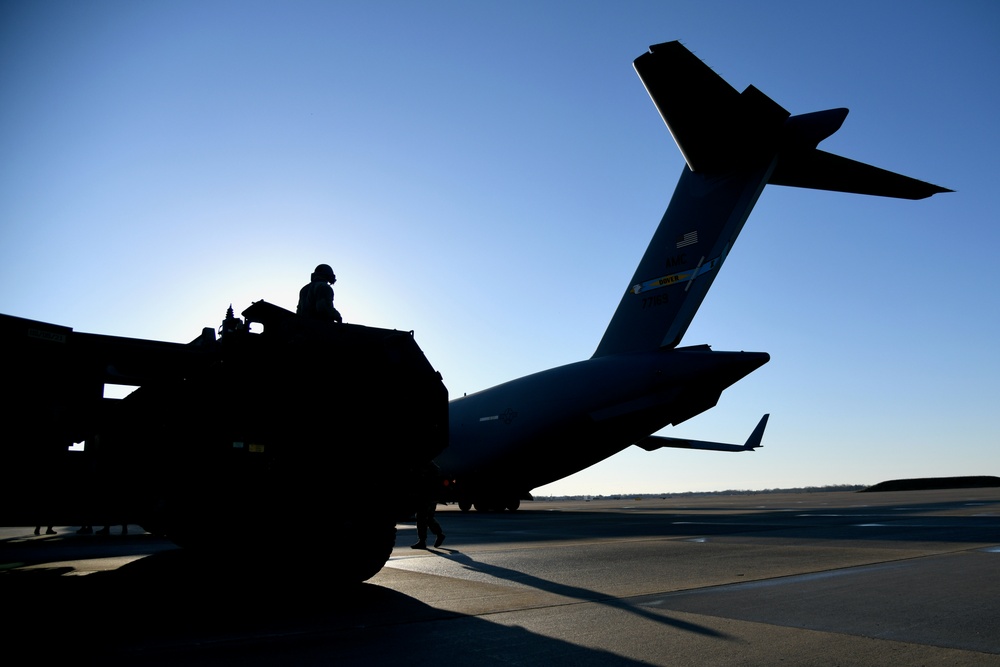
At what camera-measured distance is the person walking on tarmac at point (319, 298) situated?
7.09 metres

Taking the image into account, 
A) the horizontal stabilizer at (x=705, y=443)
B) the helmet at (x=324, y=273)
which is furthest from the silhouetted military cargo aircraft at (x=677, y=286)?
the helmet at (x=324, y=273)

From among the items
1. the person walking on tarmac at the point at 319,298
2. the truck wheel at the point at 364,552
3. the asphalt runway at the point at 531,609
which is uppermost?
the person walking on tarmac at the point at 319,298

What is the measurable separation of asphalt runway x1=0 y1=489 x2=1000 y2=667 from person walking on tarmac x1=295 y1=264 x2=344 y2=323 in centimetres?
222

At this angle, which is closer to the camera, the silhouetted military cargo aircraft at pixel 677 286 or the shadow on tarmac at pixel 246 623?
the shadow on tarmac at pixel 246 623

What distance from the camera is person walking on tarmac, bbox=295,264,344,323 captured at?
709 cm

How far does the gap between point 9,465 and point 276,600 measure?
2.49 meters

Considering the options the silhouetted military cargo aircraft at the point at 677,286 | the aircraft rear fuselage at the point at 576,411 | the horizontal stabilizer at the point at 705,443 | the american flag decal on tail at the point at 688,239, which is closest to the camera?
the aircraft rear fuselage at the point at 576,411

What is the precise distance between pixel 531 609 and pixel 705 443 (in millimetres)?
37176

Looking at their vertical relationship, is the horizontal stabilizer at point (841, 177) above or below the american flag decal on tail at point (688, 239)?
above

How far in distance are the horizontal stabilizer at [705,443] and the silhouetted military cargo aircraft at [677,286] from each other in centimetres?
397

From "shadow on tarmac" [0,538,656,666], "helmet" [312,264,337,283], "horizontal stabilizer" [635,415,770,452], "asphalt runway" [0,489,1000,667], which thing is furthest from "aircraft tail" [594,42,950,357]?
"shadow on tarmac" [0,538,656,666]

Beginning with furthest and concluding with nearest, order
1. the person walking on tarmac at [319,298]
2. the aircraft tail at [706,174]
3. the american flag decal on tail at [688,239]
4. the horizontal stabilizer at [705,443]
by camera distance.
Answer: the horizontal stabilizer at [705,443]
the american flag decal on tail at [688,239]
the aircraft tail at [706,174]
the person walking on tarmac at [319,298]

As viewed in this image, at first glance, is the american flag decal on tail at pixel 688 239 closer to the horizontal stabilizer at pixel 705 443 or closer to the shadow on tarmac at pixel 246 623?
the horizontal stabilizer at pixel 705 443

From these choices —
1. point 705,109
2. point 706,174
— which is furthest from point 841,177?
point 705,109
